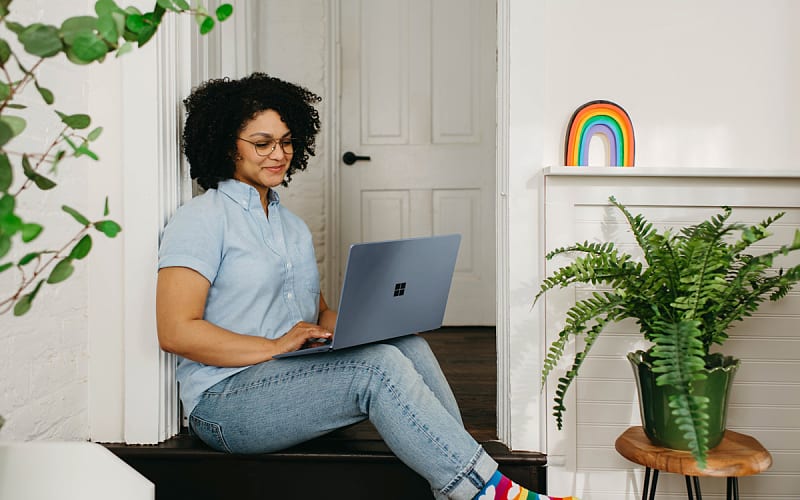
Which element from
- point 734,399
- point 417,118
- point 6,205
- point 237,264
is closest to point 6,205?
point 6,205

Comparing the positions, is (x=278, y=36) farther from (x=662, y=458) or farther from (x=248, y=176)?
(x=662, y=458)

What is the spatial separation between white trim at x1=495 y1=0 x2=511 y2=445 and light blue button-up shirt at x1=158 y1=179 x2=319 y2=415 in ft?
1.73

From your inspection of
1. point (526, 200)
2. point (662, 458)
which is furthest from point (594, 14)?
point (662, 458)

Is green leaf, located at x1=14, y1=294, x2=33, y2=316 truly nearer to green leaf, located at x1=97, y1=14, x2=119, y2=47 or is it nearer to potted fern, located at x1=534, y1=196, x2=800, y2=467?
green leaf, located at x1=97, y1=14, x2=119, y2=47

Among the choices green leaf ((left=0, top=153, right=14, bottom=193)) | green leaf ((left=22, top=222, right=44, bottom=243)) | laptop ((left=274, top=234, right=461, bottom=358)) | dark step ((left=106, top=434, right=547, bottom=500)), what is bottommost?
dark step ((left=106, top=434, right=547, bottom=500))

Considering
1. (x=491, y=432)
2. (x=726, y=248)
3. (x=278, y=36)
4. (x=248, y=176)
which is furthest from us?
(x=278, y=36)

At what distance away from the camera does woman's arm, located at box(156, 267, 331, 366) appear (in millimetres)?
1675

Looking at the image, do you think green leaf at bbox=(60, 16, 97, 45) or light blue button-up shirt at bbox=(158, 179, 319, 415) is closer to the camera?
green leaf at bbox=(60, 16, 97, 45)

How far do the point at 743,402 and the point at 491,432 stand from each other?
686 mm

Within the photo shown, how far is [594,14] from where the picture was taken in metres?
1.96

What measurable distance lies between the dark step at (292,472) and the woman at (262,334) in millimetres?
90

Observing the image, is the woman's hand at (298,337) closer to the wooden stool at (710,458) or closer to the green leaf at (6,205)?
the wooden stool at (710,458)

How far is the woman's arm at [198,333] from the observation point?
167cm

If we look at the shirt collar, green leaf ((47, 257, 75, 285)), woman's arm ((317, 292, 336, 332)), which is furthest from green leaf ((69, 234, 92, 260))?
woman's arm ((317, 292, 336, 332))
